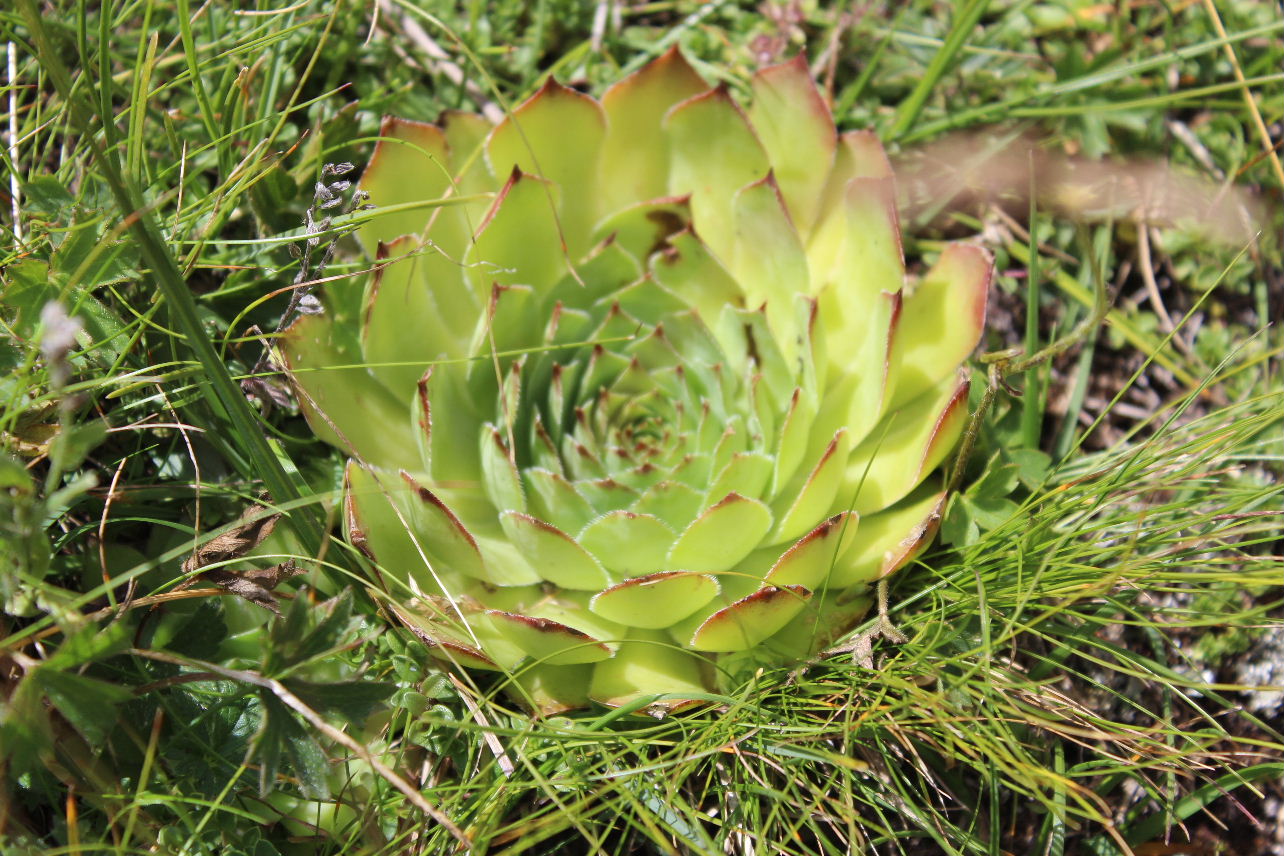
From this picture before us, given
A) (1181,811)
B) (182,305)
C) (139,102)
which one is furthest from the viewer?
(1181,811)

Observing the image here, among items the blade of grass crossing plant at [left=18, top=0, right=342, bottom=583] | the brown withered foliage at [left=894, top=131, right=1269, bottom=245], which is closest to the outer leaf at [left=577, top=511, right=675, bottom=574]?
the blade of grass crossing plant at [left=18, top=0, right=342, bottom=583]

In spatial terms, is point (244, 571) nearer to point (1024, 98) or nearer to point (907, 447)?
point (907, 447)

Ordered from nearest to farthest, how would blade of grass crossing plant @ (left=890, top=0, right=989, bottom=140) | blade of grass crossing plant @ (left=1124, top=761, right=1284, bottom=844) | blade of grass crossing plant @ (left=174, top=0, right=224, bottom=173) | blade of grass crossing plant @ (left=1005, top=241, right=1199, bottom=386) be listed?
blade of grass crossing plant @ (left=174, top=0, right=224, bottom=173)
blade of grass crossing plant @ (left=1124, top=761, right=1284, bottom=844)
blade of grass crossing plant @ (left=890, top=0, right=989, bottom=140)
blade of grass crossing plant @ (left=1005, top=241, right=1199, bottom=386)

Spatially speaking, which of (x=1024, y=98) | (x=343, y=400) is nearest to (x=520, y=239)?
(x=343, y=400)

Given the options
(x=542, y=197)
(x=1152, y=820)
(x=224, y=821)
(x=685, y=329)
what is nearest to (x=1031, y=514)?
(x=1152, y=820)

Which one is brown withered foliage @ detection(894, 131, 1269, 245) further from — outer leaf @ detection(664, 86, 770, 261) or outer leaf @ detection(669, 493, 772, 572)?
outer leaf @ detection(669, 493, 772, 572)

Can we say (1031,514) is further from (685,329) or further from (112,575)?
(112,575)
